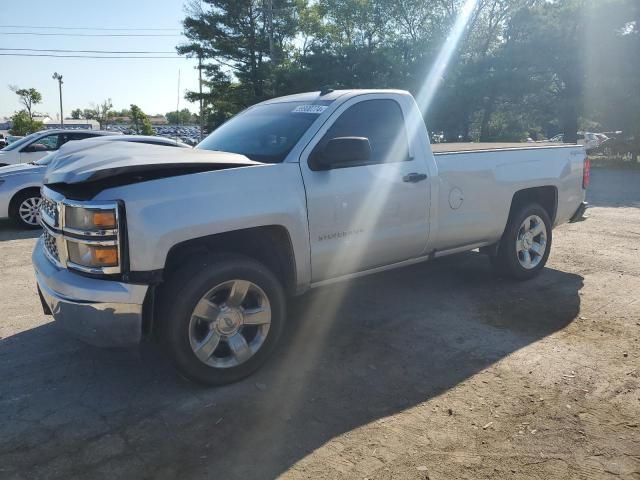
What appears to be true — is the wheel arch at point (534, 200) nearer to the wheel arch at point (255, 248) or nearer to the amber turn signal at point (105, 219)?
the wheel arch at point (255, 248)

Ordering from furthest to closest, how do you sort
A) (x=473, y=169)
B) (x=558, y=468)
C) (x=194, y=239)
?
(x=473, y=169) < (x=194, y=239) < (x=558, y=468)

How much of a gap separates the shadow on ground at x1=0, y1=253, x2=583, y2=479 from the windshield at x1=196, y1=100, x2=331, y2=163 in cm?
151

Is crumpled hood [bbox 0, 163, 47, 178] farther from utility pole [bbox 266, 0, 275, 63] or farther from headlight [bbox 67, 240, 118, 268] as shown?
utility pole [bbox 266, 0, 275, 63]

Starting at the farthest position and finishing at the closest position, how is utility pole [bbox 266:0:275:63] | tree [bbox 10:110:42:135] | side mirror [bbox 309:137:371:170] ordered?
tree [bbox 10:110:42:135], utility pole [bbox 266:0:275:63], side mirror [bbox 309:137:371:170]

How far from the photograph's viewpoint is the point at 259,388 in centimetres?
346

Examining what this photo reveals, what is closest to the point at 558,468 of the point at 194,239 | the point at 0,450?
the point at 194,239

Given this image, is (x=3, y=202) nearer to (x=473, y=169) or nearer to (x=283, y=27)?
(x=473, y=169)

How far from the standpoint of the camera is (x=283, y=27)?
35625mm

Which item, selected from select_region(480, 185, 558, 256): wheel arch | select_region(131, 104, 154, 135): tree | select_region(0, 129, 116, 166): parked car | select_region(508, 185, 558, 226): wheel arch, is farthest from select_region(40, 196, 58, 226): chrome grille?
select_region(131, 104, 154, 135): tree

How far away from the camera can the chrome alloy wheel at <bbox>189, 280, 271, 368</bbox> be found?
3.35 metres

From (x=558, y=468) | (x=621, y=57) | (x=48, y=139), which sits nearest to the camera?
(x=558, y=468)

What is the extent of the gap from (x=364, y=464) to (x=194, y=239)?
1644mm

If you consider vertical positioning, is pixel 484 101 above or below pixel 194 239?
above

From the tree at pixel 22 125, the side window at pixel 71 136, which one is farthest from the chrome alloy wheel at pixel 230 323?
the tree at pixel 22 125
